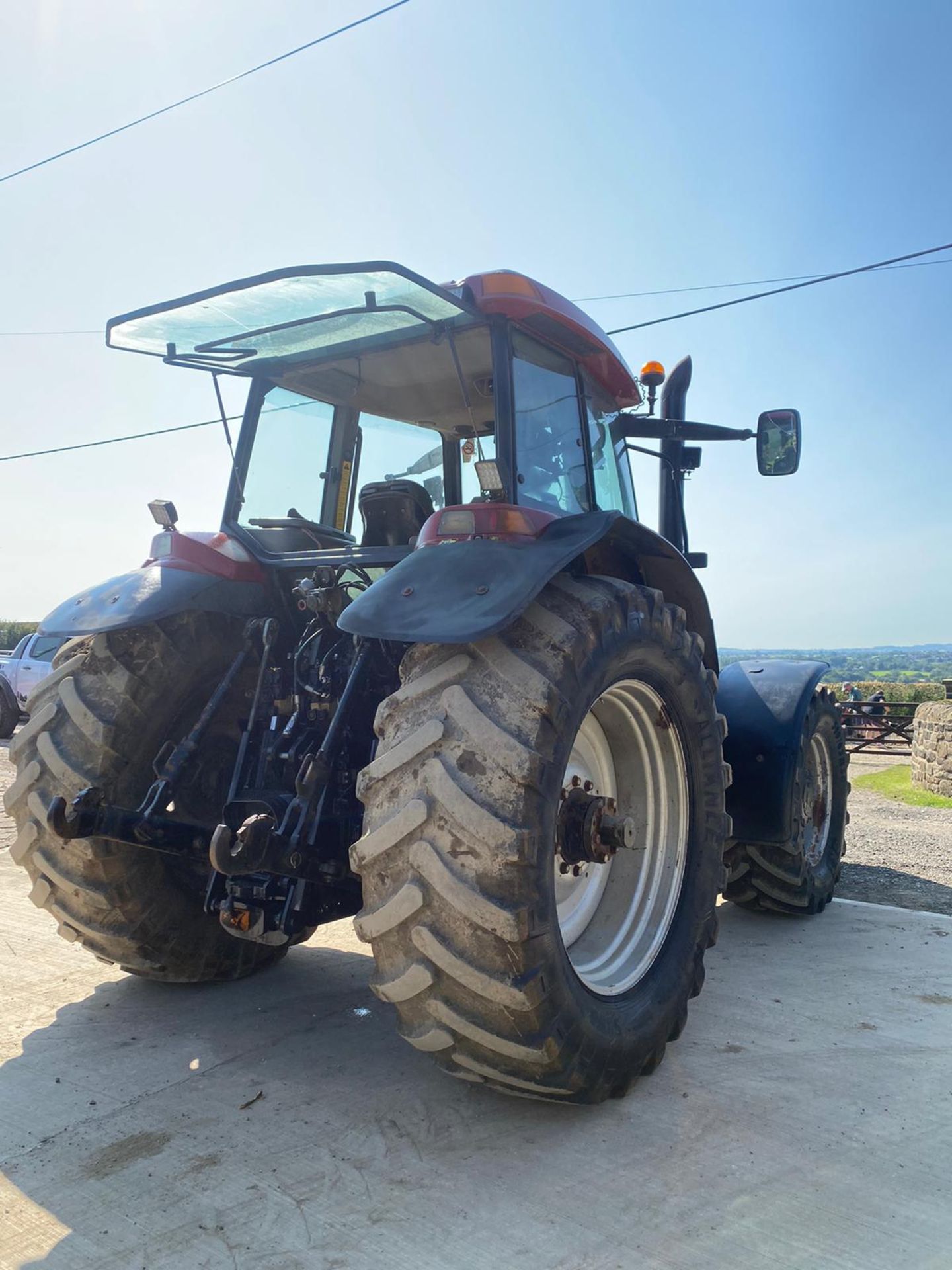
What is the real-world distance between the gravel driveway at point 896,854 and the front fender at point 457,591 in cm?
372

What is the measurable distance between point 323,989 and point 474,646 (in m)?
1.88

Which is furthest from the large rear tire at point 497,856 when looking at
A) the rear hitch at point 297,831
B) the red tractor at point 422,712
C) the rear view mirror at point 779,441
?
the rear view mirror at point 779,441

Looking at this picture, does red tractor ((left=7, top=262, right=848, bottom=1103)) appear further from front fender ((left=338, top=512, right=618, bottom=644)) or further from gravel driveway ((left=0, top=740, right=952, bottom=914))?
gravel driveway ((left=0, top=740, right=952, bottom=914))

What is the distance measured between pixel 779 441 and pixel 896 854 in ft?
12.1

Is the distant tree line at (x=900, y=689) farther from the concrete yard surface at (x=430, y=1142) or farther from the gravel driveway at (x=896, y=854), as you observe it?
the concrete yard surface at (x=430, y=1142)

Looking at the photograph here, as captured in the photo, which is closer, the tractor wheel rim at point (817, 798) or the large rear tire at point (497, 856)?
the large rear tire at point (497, 856)

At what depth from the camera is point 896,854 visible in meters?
6.54

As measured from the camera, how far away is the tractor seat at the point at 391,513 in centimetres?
344

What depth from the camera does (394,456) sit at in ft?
12.4

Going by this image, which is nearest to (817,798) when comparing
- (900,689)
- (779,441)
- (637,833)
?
(779,441)

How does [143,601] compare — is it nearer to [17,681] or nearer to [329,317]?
[329,317]

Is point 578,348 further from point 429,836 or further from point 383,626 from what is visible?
point 429,836

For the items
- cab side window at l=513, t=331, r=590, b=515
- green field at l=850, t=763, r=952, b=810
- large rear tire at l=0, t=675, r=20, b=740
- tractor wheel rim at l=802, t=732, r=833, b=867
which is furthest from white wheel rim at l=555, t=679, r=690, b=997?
large rear tire at l=0, t=675, r=20, b=740

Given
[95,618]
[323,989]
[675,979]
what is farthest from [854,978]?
[95,618]
